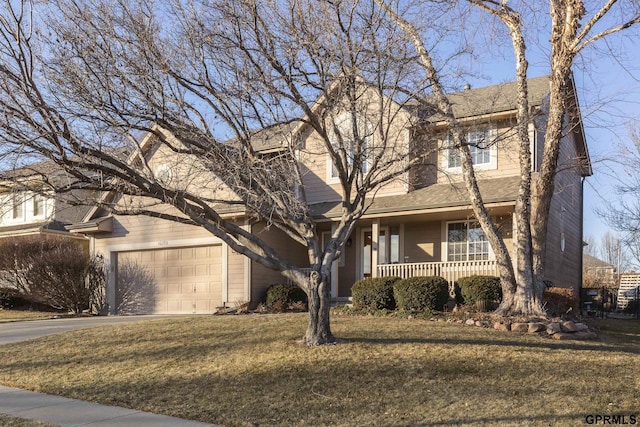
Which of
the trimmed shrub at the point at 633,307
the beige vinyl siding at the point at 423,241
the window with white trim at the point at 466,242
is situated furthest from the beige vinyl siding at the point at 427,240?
the trimmed shrub at the point at 633,307

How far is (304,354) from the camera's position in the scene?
9656 millimetres

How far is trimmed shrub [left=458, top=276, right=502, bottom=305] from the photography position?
15203 millimetres

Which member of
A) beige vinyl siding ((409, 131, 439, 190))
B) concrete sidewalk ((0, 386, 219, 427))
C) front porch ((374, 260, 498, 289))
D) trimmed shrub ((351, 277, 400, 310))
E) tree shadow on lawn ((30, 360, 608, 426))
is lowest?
concrete sidewalk ((0, 386, 219, 427))

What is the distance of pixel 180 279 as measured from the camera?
68.7ft

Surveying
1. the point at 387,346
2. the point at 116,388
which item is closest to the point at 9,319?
the point at 116,388

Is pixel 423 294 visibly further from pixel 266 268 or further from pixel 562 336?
pixel 266 268

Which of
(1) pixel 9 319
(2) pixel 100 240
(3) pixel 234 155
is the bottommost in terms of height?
(1) pixel 9 319

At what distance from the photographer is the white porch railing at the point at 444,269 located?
16.8 m

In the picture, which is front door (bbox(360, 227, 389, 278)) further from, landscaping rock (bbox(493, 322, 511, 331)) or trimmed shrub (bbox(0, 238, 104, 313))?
trimmed shrub (bbox(0, 238, 104, 313))

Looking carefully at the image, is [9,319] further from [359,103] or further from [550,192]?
[550,192]

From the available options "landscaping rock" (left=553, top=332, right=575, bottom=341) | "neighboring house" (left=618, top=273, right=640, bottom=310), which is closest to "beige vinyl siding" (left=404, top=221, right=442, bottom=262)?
"landscaping rock" (left=553, top=332, right=575, bottom=341)

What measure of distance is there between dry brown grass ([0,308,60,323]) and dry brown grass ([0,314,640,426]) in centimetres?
772

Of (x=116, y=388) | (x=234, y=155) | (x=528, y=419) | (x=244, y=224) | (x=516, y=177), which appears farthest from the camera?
(x=244, y=224)

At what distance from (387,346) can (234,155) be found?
419 cm
